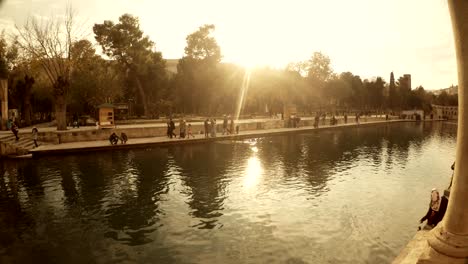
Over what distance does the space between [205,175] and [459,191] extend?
13281 millimetres

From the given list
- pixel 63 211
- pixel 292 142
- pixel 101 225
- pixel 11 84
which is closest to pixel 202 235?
pixel 101 225

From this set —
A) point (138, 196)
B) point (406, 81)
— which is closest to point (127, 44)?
point (138, 196)

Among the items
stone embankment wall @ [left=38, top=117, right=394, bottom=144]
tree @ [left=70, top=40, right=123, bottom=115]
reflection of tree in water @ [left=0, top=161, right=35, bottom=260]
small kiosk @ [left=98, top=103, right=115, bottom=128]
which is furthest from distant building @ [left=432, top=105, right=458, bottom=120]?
reflection of tree in water @ [left=0, top=161, right=35, bottom=260]

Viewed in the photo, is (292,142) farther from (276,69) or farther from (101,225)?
(276,69)

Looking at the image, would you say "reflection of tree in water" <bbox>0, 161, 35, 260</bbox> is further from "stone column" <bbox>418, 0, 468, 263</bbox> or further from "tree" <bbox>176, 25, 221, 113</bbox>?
"tree" <bbox>176, 25, 221, 113</bbox>

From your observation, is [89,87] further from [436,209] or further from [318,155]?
[436,209]

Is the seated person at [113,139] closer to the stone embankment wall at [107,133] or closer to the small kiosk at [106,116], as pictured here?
the stone embankment wall at [107,133]

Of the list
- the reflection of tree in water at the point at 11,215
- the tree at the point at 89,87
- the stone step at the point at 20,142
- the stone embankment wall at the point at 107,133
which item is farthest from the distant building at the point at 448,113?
the reflection of tree in water at the point at 11,215

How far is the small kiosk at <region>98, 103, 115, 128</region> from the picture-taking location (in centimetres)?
2959

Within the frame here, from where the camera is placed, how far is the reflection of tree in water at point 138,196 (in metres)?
10.4

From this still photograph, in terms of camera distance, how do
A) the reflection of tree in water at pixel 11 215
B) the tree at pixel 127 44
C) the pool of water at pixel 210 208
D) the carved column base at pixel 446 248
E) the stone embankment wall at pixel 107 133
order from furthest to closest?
the tree at pixel 127 44 → the stone embankment wall at pixel 107 133 → the reflection of tree in water at pixel 11 215 → the pool of water at pixel 210 208 → the carved column base at pixel 446 248

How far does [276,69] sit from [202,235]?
189ft

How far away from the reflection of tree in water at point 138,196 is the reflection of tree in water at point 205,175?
1.28 m

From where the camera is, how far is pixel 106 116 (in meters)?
29.9
